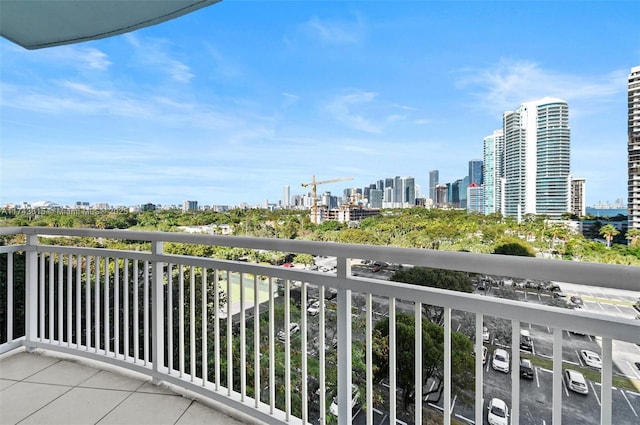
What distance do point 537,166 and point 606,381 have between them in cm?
633

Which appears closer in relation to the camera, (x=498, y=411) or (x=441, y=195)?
(x=498, y=411)

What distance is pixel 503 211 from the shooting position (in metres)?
6.27

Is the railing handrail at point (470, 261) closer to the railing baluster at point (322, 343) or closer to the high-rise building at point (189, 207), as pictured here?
the railing baluster at point (322, 343)

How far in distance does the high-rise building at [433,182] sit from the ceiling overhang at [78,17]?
24.4 feet

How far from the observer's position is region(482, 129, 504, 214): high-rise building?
6.55 metres

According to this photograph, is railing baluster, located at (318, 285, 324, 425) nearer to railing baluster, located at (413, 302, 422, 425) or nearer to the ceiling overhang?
railing baluster, located at (413, 302, 422, 425)

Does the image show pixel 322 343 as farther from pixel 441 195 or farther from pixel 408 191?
pixel 408 191

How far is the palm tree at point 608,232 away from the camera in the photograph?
14.6 feet

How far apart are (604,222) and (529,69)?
7952 millimetres

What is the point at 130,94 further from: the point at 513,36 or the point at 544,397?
the point at 544,397

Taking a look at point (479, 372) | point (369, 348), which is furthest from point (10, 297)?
point (479, 372)

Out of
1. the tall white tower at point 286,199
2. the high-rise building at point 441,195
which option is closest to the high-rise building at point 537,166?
the high-rise building at point 441,195

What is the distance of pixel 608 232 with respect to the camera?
4.59 metres

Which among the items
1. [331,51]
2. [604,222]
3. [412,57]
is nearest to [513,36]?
[412,57]
